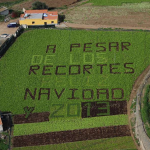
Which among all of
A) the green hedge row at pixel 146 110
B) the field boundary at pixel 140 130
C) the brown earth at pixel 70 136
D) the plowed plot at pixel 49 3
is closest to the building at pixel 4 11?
the plowed plot at pixel 49 3

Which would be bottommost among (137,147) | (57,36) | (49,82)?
(137,147)

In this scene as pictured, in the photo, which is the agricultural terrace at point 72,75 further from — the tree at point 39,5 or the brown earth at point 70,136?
the tree at point 39,5

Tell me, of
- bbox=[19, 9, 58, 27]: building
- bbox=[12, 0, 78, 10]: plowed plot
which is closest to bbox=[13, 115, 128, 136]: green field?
bbox=[19, 9, 58, 27]: building

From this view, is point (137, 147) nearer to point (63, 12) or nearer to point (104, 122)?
point (104, 122)

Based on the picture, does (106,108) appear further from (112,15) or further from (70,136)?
(112,15)

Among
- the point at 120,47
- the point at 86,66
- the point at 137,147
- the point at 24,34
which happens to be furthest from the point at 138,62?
the point at 24,34
